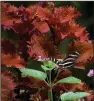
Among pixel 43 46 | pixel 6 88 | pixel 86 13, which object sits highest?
pixel 86 13

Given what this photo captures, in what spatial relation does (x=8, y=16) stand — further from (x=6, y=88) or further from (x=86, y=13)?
(x=86, y=13)

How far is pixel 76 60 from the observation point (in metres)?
1.00

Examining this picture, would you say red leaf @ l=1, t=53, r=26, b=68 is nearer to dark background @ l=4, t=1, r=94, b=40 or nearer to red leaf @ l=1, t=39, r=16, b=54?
red leaf @ l=1, t=39, r=16, b=54

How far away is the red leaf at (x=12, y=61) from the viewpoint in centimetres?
98

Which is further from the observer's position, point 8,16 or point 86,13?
point 86,13

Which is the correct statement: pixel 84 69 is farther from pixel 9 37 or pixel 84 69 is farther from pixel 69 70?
pixel 9 37

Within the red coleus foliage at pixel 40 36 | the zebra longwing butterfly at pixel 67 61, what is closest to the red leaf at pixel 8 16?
the red coleus foliage at pixel 40 36

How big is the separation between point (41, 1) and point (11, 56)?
0.24 meters

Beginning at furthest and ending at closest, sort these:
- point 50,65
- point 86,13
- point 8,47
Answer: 1. point 86,13
2. point 8,47
3. point 50,65

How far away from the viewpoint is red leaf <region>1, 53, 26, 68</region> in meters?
0.98

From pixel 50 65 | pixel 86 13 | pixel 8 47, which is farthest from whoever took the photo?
pixel 86 13

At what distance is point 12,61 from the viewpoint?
992 mm

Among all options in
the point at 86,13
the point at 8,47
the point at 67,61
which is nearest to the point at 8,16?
the point at 8,47

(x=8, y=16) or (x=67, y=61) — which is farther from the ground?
(x=8, y=16)
